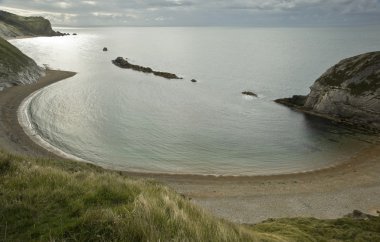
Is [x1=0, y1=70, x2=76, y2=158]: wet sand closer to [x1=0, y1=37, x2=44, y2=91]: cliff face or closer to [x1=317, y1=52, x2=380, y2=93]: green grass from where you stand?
[x1=0, y1=37, x2=44, y2=91]: cliff face

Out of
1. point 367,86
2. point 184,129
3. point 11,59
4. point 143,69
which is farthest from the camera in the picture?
point 143,69

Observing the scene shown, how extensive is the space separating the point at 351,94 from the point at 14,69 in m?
68.1

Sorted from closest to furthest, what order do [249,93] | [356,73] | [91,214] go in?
[91,214] < [356,73] < [249,93]

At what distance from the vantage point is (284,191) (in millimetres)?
32656

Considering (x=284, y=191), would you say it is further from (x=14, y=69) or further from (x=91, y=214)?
(x=14, y=69)

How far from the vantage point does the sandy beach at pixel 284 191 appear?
93.7 feet

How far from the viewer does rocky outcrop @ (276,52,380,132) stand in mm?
55469

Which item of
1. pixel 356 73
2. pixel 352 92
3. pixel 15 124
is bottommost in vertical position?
pixel 15 124

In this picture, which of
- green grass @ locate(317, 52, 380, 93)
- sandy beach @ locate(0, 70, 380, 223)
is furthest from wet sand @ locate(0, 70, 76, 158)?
green grass @ locate(317, 52, 380, 93)

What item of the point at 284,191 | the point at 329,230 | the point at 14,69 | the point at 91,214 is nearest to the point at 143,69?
the point at 14,69

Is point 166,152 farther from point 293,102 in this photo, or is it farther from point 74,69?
point 74,69

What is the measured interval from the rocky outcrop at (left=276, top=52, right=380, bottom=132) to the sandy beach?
15094 millimetres

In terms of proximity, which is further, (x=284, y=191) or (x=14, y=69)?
(x=14, y=69)

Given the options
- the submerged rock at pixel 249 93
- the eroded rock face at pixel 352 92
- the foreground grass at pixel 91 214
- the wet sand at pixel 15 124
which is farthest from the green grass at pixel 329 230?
the submerged rock at pixel 249 93
